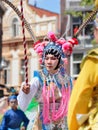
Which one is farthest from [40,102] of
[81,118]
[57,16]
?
[57,16]

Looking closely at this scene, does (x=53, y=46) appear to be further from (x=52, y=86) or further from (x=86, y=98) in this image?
(x=86, y=98)

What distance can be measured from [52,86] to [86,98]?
243 cm

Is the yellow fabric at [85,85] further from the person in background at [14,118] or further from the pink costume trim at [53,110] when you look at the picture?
the person in background at [14,118]

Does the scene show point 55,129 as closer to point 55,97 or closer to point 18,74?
point 55,97

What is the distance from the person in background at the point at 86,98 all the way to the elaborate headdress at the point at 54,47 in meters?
2.47

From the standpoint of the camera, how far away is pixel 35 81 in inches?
231

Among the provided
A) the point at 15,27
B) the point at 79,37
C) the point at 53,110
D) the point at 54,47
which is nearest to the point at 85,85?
the point at 53,110

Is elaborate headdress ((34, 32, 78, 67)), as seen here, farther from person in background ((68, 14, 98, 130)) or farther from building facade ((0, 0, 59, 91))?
building facade ((0, 0, 59, 91))

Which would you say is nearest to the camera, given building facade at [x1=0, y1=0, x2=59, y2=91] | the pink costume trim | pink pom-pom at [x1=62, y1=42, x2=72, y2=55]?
the pink costume trim

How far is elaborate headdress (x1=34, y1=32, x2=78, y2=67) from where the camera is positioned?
625cm

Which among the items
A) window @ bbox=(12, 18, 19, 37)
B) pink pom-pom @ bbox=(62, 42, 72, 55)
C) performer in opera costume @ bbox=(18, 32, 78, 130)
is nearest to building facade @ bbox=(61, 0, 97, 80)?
window @ bbox=(12, 18, 19, 37)

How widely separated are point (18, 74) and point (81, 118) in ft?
120

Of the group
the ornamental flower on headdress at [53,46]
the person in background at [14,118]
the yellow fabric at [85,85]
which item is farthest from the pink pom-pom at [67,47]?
the yellow fabric at [85,85]

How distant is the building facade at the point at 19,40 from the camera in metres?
39.9
